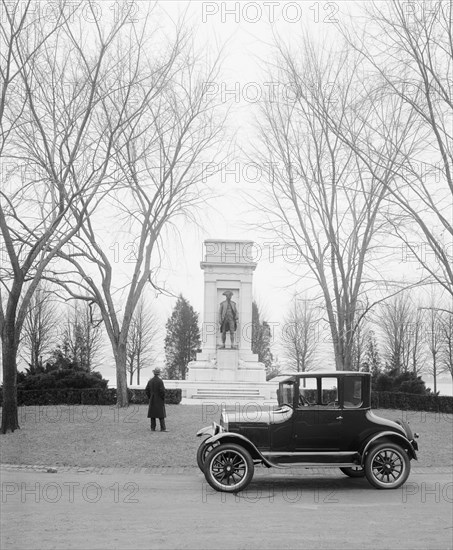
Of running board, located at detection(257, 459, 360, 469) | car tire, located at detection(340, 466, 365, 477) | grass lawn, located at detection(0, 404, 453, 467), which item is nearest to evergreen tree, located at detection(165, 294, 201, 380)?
grass lawn, located at detection(0, 404, 453, 467)

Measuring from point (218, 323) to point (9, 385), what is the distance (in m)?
16.7

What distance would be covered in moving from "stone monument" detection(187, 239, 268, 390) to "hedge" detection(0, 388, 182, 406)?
241 inches

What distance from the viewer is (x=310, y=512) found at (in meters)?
9.32

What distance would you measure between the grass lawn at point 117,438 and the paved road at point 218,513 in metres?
1.75

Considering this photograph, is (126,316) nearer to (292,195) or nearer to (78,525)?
(292,195)

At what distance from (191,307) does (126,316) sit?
5037 cm

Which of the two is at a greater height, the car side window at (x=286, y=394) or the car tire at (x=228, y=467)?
the car side window at (x=286, y=394)

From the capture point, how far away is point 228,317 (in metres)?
33.2

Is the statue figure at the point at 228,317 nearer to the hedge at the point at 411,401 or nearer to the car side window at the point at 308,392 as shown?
the hedge at the point at 411,401

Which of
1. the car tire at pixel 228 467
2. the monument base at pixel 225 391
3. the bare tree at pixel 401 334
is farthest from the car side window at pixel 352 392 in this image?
the bare tree at pixel 401 334

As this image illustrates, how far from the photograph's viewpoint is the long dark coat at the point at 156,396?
17.8m

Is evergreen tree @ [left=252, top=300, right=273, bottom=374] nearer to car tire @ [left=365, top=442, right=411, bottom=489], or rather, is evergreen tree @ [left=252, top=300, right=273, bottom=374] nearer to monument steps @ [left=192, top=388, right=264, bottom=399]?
monument steps @ [left=192, top=388, right=264, bottom=399]

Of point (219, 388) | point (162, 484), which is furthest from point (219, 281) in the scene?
point (162, 484)

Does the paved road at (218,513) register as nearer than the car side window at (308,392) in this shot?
Yes
